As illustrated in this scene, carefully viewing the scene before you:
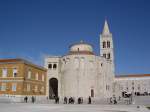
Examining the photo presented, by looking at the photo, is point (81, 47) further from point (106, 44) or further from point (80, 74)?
point (106, 44)

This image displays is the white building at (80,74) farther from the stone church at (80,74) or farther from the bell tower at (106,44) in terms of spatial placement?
the bell tower at (106,44)

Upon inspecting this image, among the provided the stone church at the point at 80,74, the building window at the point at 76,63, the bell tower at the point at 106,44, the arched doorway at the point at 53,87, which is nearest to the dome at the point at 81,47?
the stone church at the point at 80,74

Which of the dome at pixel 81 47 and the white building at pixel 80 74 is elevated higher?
the dome at pixel 81 47

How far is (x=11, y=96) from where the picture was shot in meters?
42.6

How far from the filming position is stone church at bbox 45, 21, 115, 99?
2381 inches

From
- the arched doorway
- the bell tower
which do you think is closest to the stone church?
the arched doorway

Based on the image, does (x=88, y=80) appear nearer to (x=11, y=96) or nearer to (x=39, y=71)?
(x=39, y=71)

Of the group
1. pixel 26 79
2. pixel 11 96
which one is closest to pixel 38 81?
pixel 26 79

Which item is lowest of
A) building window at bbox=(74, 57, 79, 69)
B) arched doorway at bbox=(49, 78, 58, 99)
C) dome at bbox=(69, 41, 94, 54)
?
arched doorway at bbox=(49, 78, 58, 99)

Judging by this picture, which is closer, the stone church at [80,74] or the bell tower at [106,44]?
the stone church at [80,74]

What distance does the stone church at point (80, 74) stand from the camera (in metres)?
60.5

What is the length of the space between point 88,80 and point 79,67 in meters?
4.11

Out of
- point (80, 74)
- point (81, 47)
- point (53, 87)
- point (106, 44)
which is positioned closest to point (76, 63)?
point (80, 74)

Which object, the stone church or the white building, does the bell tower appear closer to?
the white building
